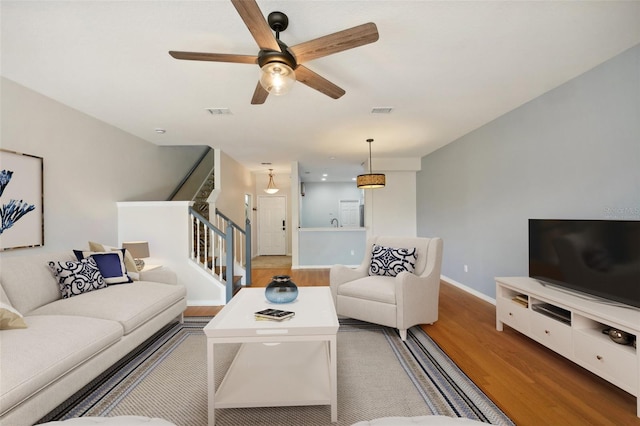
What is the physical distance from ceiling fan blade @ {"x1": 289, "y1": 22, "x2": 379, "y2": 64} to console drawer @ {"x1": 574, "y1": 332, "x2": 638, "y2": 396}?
2.39 metres

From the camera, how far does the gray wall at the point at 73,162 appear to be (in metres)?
2.67

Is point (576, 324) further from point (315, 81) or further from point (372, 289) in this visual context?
point (315, 81)

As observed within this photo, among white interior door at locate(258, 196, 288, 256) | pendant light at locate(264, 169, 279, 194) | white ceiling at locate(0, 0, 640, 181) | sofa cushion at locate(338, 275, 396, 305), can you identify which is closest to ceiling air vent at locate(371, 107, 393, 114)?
white ceiling at locate(0, 0, 640, 181)

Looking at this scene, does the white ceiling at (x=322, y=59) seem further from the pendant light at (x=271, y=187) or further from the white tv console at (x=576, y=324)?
the pendant light at (x=271, y=187)

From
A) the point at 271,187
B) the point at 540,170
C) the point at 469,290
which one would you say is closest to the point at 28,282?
the point at 540,170

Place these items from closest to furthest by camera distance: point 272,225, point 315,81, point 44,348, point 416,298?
point 44,348, point 315,81, point 416,298, point 272,225

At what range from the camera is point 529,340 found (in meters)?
2.66

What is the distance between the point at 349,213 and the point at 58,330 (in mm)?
8954

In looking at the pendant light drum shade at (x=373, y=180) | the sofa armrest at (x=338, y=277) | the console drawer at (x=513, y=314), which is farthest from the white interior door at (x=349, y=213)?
the console drawer at (x=513, y=314)

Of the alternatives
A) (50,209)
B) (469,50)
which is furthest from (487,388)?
(50,209)

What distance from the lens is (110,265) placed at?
2871 mm

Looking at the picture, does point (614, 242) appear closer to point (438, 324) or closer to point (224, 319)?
point (438, 324)

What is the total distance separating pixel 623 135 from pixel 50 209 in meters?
5.27

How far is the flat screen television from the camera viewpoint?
192 centimetres
